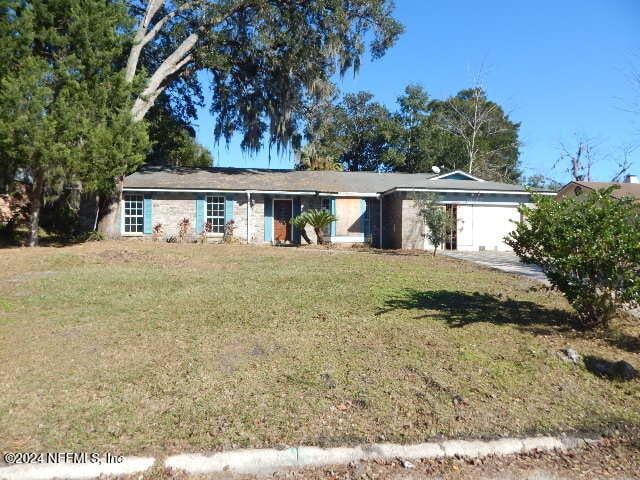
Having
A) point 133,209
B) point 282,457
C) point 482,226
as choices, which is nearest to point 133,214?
point 133,209

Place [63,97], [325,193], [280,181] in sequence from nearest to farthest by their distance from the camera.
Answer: [63,97] → [325,193] → [280,181]

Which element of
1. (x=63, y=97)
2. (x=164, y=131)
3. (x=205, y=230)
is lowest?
(x=205, y=230)

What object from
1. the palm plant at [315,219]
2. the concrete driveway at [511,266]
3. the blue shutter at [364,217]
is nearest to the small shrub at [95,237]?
the palm plant at [315,219]

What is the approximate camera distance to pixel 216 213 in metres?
18.9

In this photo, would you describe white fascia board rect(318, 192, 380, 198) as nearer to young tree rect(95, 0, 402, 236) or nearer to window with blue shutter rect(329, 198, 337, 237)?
window with blue shutter rect(329, 198, 337, 237)

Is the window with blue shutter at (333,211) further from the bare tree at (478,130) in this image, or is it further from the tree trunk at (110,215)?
the bare tree at (478,130)

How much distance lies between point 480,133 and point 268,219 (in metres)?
24.8

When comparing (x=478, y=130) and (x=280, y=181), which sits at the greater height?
(x=478, y=130)

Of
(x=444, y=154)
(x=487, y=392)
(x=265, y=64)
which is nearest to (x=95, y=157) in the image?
(x=265, y=64)

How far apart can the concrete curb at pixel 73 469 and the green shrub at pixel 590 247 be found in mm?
5179

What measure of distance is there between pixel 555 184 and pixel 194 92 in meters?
29.6

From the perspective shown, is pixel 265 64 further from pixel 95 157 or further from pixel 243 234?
pixel 95 157

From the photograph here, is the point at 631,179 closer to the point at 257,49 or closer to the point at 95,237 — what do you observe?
the point at 257,49

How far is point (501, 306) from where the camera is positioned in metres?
7.45
